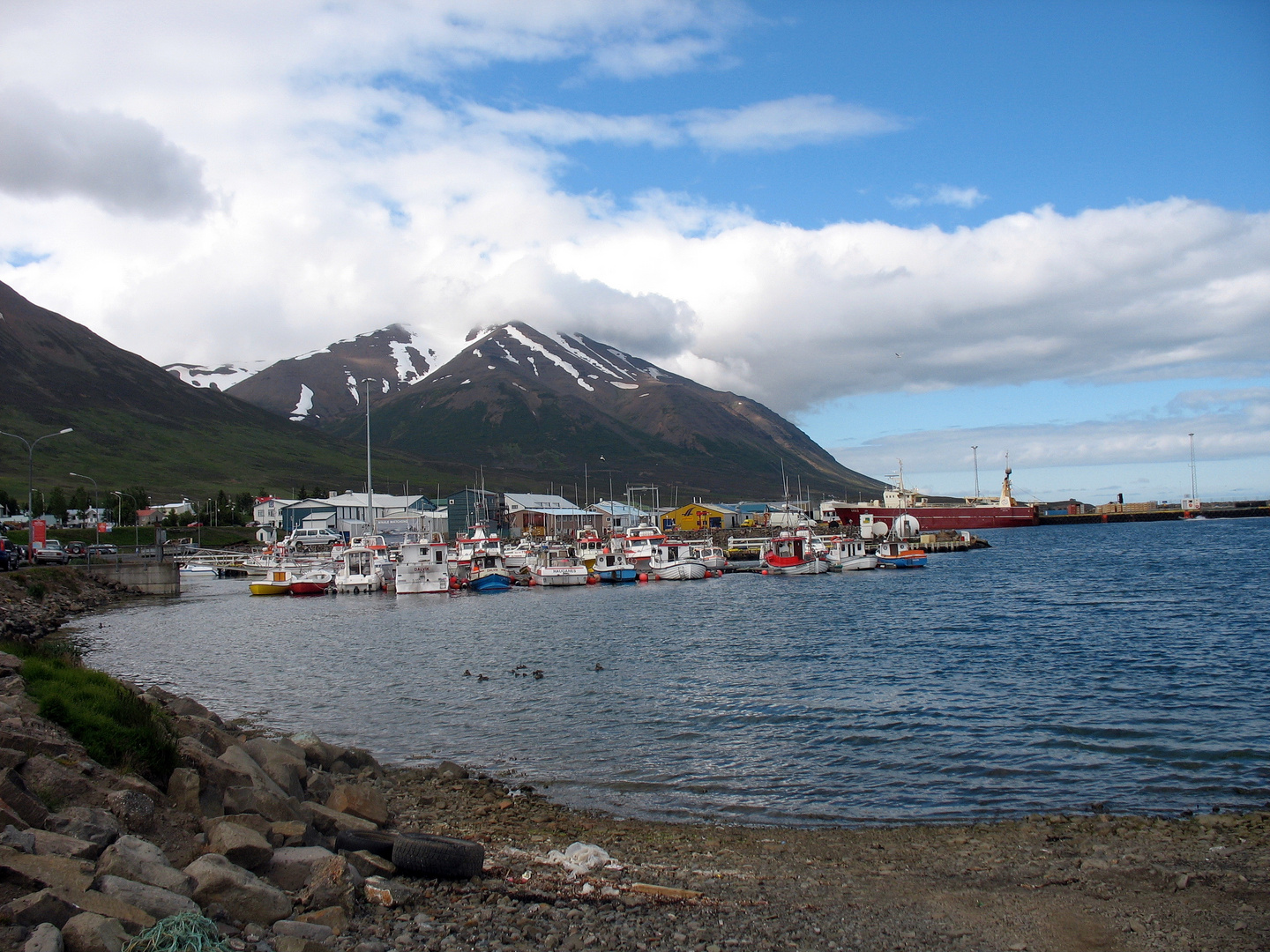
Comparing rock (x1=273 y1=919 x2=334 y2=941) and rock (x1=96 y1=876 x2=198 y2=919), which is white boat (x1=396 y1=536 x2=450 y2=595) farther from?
rock (x1=96 y1=876 x2=198 y2=919)

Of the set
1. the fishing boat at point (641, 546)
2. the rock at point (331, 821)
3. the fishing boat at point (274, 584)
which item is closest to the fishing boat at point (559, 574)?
the fishing boat at point (641, 546)

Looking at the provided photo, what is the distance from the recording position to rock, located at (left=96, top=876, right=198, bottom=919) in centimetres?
652

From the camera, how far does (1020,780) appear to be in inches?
573

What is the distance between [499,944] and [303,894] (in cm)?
180

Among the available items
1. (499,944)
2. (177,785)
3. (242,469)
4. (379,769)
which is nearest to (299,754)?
(379,769)

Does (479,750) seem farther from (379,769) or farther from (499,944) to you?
(499,944)

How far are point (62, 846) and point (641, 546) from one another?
7034cm

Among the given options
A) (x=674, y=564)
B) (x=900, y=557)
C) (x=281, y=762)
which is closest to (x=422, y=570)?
(x=674, y=564)

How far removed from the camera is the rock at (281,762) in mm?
11695

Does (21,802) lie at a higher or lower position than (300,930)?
higher

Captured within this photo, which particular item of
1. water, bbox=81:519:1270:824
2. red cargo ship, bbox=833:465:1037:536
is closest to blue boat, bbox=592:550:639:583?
water, bbox=81:519:1270:824

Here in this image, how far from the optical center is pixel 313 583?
66125mm

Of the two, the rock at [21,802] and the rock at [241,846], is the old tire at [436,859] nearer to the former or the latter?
the rock at [241,846]

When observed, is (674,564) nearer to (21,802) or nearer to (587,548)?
(587,548)
